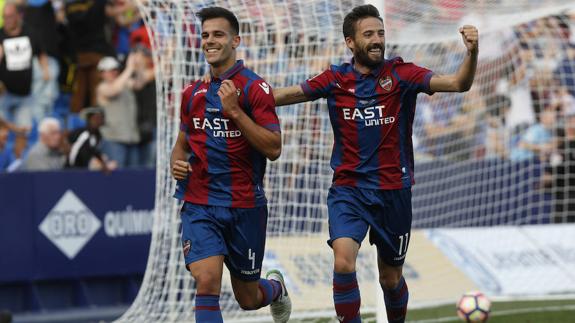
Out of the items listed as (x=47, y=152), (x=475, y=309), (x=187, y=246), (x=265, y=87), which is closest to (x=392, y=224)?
(x=265, y=87)

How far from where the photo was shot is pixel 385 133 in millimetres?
7895

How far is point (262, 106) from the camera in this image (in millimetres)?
7402

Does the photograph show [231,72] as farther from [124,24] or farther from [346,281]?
[124,24]

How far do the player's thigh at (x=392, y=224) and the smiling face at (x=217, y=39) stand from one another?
145 centimetres

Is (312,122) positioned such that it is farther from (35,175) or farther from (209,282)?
(209,282)

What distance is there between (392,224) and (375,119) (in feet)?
2.41

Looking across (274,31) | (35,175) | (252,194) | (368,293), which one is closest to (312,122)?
(274,31)

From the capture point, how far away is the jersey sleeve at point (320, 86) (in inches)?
315

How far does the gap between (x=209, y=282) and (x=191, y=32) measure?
417 cm

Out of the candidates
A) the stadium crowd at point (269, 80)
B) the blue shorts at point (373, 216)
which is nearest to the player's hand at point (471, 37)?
the blue shorts at point (373, 216)

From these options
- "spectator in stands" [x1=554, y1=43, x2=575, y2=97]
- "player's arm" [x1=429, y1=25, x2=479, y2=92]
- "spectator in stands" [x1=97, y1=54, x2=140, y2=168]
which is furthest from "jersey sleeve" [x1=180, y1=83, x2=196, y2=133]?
"spectator in stands" [x1=554, y1=43, x2=575, y2=97]

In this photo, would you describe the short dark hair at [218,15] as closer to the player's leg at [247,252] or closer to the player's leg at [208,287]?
the player's leg at [247,252]

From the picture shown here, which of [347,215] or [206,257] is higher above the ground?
[347,215]

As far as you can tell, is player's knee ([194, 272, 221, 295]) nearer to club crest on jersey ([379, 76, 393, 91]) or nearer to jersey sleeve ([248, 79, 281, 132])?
jersey sleeve ([248, 79, 281, 132])
